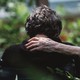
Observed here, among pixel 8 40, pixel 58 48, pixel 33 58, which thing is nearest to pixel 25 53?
pixel 33 58

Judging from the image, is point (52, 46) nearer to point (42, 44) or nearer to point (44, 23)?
point (42, 44)

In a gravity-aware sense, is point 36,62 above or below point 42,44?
below

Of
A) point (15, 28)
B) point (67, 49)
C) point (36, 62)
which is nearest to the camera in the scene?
point (67, 49)

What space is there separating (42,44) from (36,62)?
0.19 m

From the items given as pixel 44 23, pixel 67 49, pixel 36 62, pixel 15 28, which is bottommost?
pixel 15 28

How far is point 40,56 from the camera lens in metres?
3.35

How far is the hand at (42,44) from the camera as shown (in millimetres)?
3191

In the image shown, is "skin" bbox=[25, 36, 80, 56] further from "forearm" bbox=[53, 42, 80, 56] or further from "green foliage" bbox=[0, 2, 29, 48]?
"green foliage" bbox=[0, 2, 29, 48]

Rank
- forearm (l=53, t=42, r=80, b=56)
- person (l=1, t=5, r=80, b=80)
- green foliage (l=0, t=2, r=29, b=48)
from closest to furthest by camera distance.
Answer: forearm (l=53, t=42, r=80, b=56) < person (l=1, t=5, r=80, b=80) < green foliage (l=0, t=2, r=29, b=48)

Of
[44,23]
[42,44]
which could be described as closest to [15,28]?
[44,23]

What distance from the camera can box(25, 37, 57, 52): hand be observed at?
319 centimetres

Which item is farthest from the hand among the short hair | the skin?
the short hair

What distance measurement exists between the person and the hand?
27mm

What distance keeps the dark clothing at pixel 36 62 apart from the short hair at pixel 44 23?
155mm
